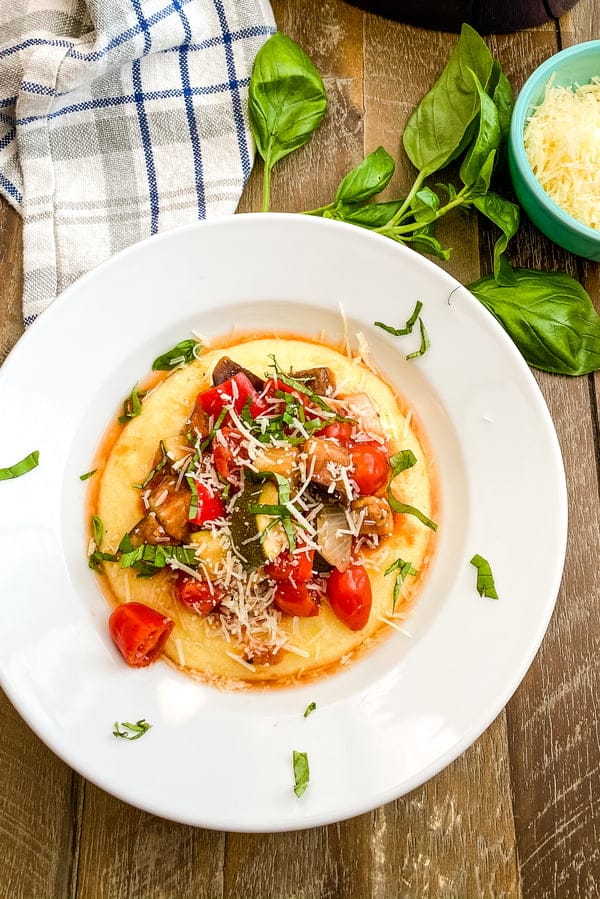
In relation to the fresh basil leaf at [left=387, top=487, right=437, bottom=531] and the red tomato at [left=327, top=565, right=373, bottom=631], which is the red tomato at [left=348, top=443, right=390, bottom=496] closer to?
the fresh basil leaf at [left=387, top=487, right=437, bottom=531]

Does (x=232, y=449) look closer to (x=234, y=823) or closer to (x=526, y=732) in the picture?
(x=234, y=823)

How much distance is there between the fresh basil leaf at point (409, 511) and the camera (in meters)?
3.39

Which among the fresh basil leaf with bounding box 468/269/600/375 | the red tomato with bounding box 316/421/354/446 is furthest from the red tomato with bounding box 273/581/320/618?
the fresh basil leaf with bounding box 468/269/600/375

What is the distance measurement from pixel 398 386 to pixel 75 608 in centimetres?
175

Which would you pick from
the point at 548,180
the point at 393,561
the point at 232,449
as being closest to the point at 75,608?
the point at 232,449

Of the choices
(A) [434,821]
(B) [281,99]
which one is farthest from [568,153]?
(A) [434,821]

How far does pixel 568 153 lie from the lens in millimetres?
3691

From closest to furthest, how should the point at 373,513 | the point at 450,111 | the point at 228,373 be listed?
the point at 373,513
the point at 228,373
the point at 450,111

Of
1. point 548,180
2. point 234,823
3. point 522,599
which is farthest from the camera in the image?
point 548,180

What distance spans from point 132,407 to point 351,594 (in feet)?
4.31

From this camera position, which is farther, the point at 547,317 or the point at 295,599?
the point at 547,317

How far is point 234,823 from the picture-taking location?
3008 millimetres

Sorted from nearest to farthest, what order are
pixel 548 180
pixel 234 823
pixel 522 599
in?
pixel 234 823 → pixel 522 599 → pixel 548 180

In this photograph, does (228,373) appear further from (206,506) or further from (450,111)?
(450,111)
